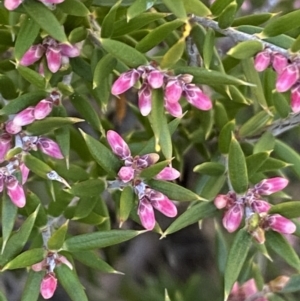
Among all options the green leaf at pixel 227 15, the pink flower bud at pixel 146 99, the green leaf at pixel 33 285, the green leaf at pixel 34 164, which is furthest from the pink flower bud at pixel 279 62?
the green leaf at pixel 33 285

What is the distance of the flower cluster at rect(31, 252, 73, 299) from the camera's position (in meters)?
0.87

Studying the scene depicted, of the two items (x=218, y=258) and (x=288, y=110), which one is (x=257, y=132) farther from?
(x=218, y=258)

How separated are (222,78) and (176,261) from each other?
4.62 feet

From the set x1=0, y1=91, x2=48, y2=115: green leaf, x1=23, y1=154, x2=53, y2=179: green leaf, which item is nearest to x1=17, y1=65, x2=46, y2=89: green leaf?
x1=0, y1=91, x2=48, y2=115: green leaf

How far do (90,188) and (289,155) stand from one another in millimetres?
449

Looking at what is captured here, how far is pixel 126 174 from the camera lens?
0.85 metres

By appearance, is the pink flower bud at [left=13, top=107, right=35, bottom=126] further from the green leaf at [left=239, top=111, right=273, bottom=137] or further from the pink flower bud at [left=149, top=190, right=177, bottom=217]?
the green leaf at [left=239, top=111, right=273, bottom=137]

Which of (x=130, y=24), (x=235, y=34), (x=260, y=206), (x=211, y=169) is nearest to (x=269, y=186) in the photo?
(x=260, y=206)

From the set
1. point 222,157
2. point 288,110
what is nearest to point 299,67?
point 288,110

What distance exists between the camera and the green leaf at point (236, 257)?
87 cm

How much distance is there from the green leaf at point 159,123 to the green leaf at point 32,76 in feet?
0.66

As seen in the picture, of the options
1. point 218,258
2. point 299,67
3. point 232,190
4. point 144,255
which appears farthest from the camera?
point 144,255

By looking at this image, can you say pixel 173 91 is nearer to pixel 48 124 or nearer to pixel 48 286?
pixel 48 124

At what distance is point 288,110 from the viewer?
3.42ft
